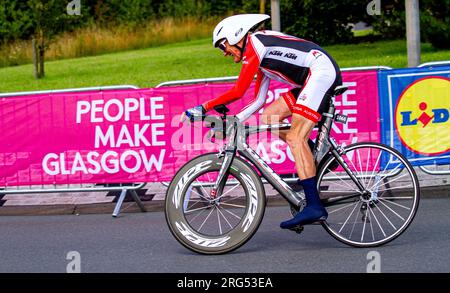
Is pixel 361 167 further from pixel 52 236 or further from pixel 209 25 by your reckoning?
pixel 209 25

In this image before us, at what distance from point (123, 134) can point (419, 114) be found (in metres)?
3.01

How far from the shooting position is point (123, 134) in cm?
1023

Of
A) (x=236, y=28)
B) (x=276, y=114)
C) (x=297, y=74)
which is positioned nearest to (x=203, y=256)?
(x=276, y=114)

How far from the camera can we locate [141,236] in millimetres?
8391

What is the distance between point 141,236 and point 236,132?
161 centimetres

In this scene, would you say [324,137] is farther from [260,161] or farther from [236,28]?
[236,28]

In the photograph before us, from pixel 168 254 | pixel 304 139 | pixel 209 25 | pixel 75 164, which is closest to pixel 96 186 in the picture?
pixel 75 164

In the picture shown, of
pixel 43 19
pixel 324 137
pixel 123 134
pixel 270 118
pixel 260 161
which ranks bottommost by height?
pixel 123 134

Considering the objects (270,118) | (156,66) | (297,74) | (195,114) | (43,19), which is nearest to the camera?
(195,114)

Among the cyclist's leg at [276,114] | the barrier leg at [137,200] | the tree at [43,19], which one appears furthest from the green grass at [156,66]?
the cyclist's leg at [276,114]

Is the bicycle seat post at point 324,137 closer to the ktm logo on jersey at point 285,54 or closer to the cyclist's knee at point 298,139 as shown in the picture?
the cyclist's knee at point 298,139

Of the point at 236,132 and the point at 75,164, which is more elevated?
the point at 236,132

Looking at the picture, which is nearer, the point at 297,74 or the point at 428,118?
the point at 297,74

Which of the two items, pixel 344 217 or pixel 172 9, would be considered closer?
pixel 344 217
